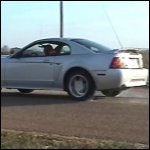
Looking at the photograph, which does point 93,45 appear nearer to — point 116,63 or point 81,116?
point 116,63

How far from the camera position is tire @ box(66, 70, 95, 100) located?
11.4 meters

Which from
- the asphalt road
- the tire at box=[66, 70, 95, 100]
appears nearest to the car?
the tire at box=[66, 70, 95, 100]

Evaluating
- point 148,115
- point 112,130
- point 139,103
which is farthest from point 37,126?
point 139,103

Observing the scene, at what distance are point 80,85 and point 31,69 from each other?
1.32 m

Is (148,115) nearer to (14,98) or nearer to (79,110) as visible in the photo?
(79,110)

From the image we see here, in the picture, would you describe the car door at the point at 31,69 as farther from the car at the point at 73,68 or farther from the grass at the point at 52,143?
the grass at the point at 52,143

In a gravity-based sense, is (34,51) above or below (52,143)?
above

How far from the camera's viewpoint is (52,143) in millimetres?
6781

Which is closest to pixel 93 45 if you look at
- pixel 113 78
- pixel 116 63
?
pixel 116 63

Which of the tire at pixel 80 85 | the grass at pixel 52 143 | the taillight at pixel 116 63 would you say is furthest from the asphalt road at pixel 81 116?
the taillight at pixel 116 63

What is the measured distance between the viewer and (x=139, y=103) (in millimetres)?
10883

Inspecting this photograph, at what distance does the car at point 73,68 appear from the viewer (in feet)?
37.0

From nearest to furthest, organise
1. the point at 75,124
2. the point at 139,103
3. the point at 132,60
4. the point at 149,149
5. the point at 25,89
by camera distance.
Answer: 1. the point at 149,149
2. the point at 75,124
3. the point at 139,103
4. the point at 132,60
5. the point at 25,89

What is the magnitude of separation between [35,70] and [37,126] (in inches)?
154
